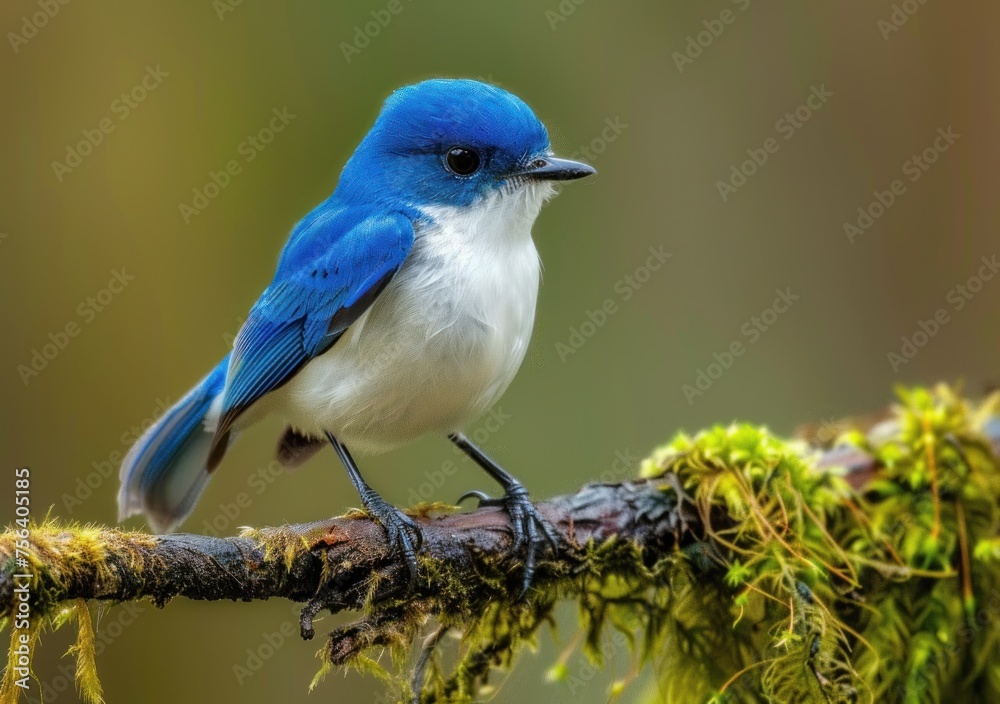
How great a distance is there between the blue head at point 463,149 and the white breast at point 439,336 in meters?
0.06

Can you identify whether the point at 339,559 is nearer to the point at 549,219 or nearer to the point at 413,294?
the point at 413,294

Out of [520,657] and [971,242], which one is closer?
[520,657]

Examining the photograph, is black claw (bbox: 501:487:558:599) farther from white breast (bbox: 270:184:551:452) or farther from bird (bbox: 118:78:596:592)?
white breast (bbox: 270:184:551:452)

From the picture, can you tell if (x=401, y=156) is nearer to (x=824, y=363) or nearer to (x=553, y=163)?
(x=553, y=163)

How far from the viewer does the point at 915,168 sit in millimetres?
6117

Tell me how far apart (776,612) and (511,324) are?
1.14m

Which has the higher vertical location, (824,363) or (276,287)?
(824,363)

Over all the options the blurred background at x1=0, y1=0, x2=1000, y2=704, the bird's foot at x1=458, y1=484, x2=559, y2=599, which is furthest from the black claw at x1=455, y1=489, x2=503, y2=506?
the blurred background at x1=0, y1=0, x2=1000, y2=704

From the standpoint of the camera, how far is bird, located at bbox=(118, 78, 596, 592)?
296 centimetres

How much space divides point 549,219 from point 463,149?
3.35m

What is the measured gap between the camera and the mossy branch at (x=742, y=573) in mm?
2582

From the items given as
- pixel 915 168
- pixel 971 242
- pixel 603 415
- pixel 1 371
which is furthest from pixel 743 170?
pixel 1 371

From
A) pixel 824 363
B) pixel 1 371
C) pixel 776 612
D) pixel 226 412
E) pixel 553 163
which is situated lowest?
pixel 1 371

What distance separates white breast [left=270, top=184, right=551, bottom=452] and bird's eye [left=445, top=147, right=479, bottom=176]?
0.42 feet
